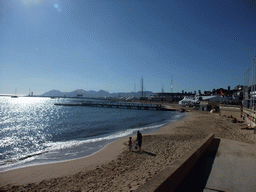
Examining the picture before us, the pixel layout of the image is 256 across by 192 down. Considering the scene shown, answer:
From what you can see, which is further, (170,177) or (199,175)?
(199,175)

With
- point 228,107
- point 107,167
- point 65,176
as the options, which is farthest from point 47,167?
point 228,107

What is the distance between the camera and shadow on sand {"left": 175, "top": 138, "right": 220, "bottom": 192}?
4852 millimetres

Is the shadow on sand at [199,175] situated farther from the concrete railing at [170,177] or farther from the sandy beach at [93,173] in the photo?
the sandy beach at [93,173]

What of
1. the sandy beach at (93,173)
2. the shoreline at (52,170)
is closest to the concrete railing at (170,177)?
the sandy beach at (93,173)

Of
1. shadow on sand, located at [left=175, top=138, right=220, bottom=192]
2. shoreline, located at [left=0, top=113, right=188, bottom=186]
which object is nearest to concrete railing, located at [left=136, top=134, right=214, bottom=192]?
shadow on sand, located at [left=175, top=138, right=220, bottom=192]

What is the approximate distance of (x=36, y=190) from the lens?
7188mm

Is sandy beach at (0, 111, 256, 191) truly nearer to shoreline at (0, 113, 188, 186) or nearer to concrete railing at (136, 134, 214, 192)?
shoreline at (0, 113, 188, 186)

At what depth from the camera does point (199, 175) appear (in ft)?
18.6

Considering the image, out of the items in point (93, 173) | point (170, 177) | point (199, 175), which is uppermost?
point (170, 177)

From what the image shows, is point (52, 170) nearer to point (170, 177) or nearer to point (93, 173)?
point (93, 173)

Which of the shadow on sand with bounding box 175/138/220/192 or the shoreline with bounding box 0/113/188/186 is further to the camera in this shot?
the shoreline with bounding box 0/113/188/186

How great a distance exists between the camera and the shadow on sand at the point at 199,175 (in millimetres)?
4852

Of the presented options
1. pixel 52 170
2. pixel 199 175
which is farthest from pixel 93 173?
pixel 199 175

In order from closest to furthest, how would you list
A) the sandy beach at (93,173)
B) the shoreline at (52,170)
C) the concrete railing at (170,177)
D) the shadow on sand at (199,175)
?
1. the concrete railing at (170,177)
2. the shadow on sand at (199,175)
3. the sandy beach at (93,173)
4. the shoreline at (52,170)
